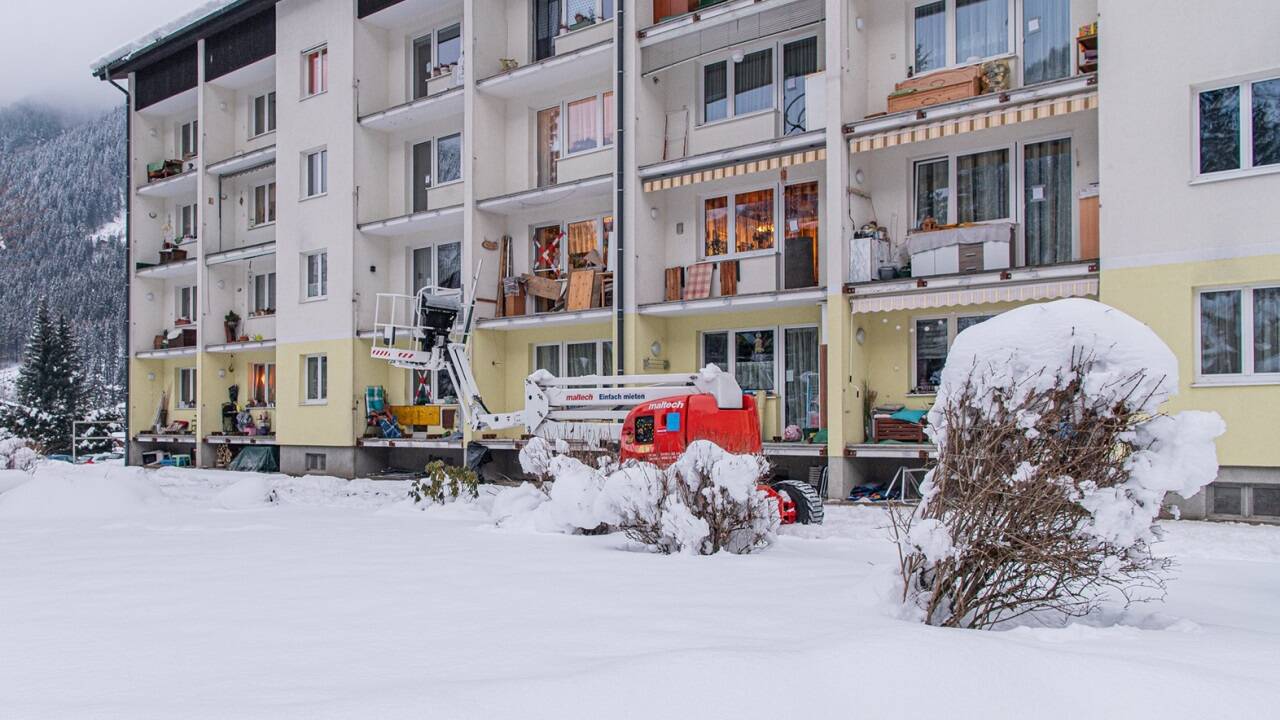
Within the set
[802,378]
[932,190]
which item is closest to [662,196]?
[802,378]

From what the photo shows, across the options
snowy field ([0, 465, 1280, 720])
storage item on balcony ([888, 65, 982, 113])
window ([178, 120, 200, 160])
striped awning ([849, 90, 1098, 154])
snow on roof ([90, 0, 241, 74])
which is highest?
snow on roof ([90, 0, 241, 74])

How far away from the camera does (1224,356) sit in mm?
12148

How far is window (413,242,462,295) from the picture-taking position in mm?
21922

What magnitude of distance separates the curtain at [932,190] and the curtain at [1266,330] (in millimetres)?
4645

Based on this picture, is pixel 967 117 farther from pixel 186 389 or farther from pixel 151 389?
pixel 151 389

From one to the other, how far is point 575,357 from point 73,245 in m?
132

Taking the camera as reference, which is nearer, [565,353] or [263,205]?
[565,353]

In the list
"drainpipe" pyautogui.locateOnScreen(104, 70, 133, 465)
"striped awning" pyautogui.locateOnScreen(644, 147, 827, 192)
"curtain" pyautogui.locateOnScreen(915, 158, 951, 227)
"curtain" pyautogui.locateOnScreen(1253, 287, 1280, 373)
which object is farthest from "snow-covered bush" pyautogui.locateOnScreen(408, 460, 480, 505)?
"drainpipe" pyautogui.locateOnScreen(104, 70, 133, 465)

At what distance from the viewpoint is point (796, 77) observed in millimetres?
16875

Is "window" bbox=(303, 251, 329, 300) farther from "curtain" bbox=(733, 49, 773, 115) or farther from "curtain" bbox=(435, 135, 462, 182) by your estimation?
"curtain" bbox=(733, 49, 773, 115)

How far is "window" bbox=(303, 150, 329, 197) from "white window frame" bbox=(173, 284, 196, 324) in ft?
24.2

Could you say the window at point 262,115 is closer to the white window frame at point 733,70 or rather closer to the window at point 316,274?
the window at point 316,274

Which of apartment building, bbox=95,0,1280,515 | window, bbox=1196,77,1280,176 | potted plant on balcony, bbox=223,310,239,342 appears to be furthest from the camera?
potted plant on balcony, bbox=223,310,239,342

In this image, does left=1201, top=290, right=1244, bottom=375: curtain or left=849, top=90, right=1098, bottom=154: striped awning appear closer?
left=1201, top=290, right=1244, bottom=375: curtain
